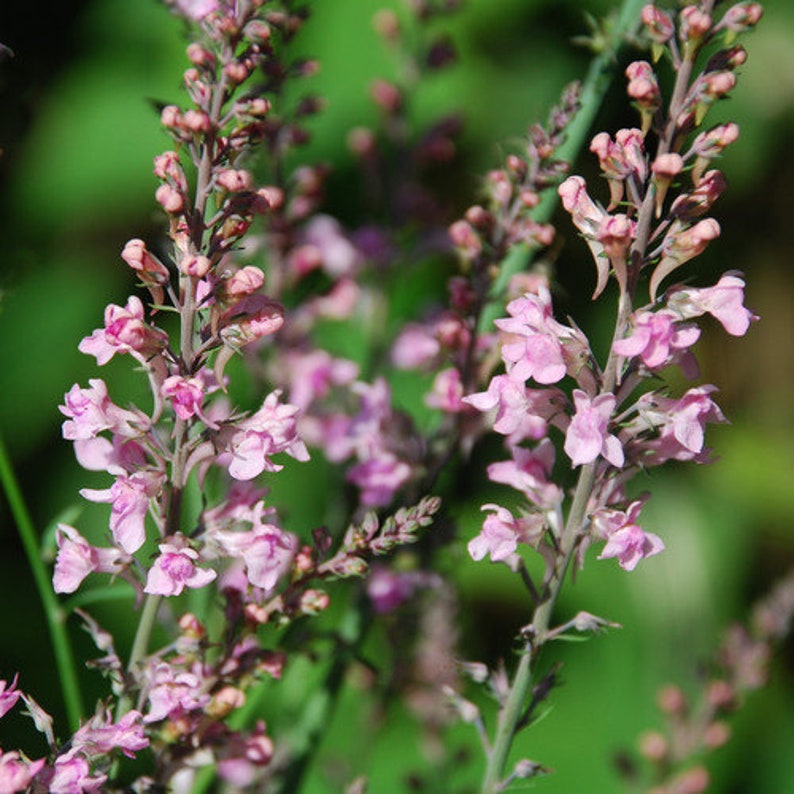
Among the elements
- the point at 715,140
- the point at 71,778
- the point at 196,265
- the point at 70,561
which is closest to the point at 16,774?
the point at 71,778

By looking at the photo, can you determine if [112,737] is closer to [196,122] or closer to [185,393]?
[185,393]

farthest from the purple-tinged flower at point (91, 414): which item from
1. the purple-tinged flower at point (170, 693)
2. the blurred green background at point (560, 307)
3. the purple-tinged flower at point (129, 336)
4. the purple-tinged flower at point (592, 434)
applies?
the blurred green background at point (560, 307)

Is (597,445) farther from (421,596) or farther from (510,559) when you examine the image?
(421,596)

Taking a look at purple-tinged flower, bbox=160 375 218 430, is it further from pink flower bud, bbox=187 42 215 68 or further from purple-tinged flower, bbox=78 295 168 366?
pink flower bud, bbox=187 42 215 68

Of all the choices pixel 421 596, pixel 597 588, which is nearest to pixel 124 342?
pixel 421 596

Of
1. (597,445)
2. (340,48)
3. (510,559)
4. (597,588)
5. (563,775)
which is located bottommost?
(563,775)

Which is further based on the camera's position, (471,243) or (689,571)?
(689,571)

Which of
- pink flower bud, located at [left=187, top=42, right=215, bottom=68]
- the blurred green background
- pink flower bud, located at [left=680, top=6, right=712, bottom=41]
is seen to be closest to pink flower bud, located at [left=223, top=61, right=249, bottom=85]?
pink flower bud, located at [left=187, top=42, right=215, bottom=68]
